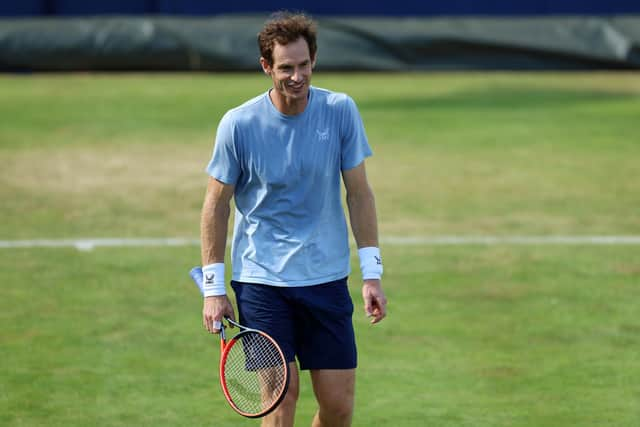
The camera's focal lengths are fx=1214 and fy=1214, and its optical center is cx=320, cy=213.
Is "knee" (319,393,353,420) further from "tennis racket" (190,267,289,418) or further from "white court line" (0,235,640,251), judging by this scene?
"white court line" (0,235,640,251)

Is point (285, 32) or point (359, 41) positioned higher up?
point (285, 32)

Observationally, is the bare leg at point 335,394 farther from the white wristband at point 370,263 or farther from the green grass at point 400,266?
the green grass at point 400,266

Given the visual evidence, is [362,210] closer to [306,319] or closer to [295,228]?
[295,228]

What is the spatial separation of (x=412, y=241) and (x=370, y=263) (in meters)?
5.65

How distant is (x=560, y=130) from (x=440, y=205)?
4.54 metres

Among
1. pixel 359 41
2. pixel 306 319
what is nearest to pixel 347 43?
pixel 359 41

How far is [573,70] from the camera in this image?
21.1 meters

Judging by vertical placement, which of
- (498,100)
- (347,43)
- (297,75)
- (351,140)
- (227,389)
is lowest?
(498,100)

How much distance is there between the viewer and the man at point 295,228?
5367 mm

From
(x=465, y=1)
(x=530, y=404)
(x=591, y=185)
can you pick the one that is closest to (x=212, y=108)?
(x=465, y=1)

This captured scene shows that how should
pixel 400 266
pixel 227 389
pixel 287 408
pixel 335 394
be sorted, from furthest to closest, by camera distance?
pixel 400 266, pixel 335 394, pixel 287 408, pixel 227 389

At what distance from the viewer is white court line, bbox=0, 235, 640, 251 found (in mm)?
10961

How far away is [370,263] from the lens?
5.51 metres

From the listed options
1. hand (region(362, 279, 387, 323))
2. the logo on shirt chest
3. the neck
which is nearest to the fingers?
hand (region(362, 279, 387, 323))
